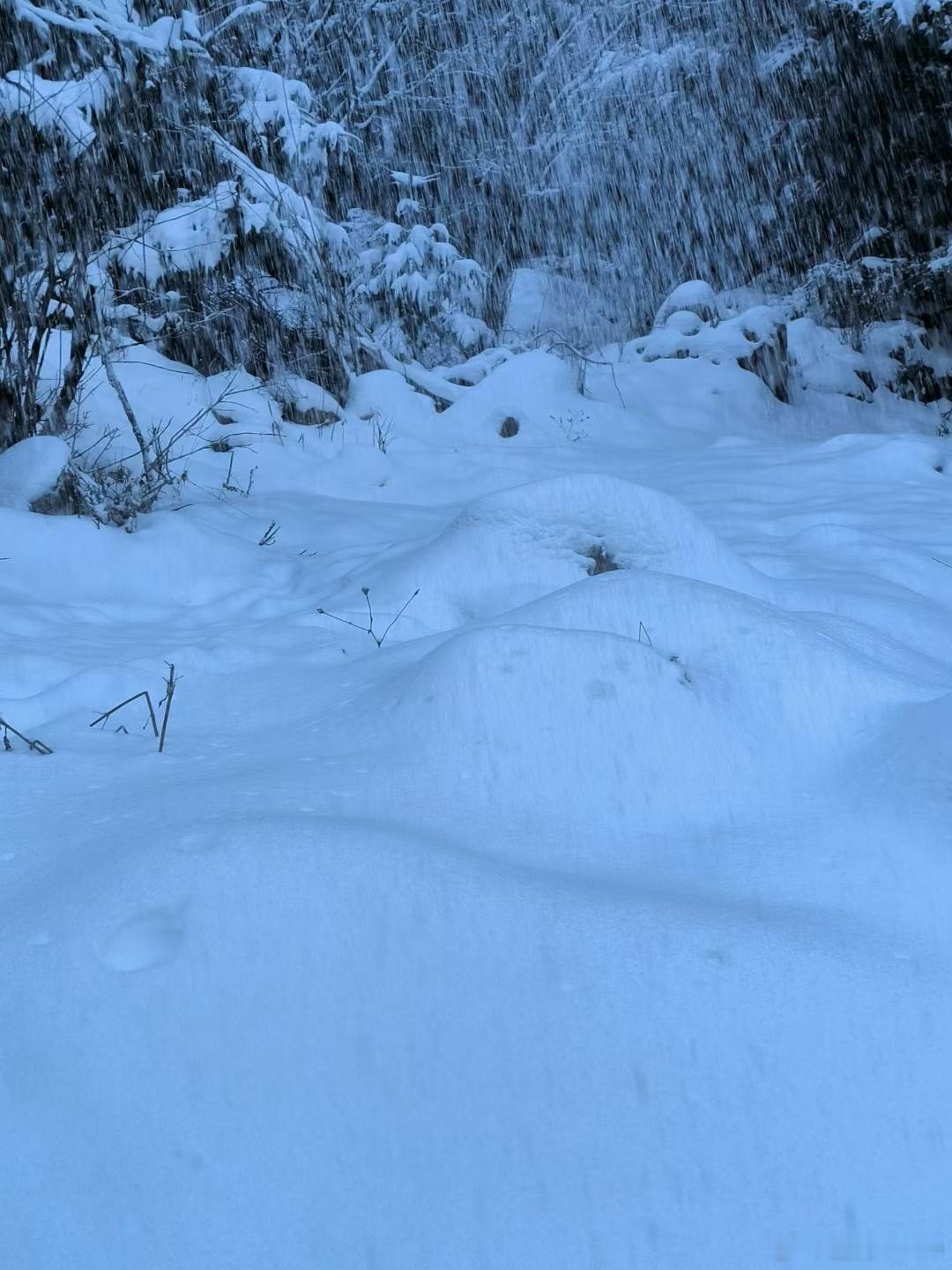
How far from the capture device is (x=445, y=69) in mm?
12469

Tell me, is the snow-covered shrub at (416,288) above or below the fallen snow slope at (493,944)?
above

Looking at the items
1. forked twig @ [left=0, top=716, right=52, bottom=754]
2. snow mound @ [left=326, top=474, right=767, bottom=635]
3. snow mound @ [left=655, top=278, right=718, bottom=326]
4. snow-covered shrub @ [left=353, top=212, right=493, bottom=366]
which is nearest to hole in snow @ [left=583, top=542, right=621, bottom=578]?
snow mound @ [left=326, top=474, right=767, bottom=635]

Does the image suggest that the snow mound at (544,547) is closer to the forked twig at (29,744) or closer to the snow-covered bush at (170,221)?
the forked twig at (29,744)

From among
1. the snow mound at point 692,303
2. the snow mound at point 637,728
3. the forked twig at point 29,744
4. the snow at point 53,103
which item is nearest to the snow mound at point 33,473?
the snow at point 53,103

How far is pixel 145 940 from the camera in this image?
110 cm

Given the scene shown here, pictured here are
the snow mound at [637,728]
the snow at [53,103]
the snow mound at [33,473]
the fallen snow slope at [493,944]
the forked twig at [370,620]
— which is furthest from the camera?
the snow at [53,103]

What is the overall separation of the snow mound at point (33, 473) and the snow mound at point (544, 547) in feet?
5.32

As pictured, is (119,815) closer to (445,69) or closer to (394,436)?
(394,436)

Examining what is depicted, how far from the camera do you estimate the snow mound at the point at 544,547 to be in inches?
111

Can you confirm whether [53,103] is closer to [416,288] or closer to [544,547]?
[544,547]

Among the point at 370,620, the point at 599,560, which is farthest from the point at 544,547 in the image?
the point at 370,620

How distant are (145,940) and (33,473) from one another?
3.09 m

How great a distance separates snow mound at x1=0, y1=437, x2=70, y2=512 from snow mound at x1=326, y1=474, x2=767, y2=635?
162cm

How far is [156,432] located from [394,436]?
2.25 metres
